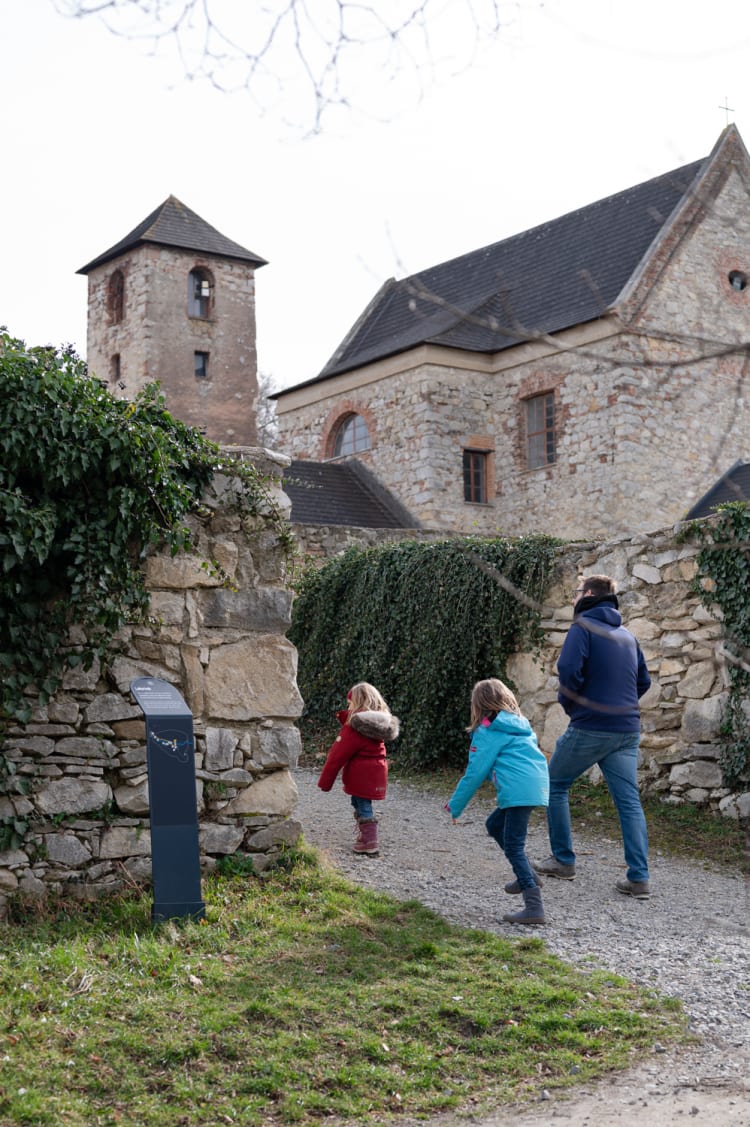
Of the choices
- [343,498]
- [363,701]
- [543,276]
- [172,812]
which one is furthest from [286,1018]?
[543,276]

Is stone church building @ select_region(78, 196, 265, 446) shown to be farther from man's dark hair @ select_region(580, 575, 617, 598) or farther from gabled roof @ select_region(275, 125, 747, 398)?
man's dark hair @ select_region(580, 575, 617, 598)

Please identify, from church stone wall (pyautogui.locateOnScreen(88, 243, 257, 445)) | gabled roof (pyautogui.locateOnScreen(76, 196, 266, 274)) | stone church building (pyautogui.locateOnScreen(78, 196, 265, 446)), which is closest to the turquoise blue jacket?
church stone wall (pyautogui.locateOnScreen(88, 243, 257, 445))

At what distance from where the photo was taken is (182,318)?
33.2 metres

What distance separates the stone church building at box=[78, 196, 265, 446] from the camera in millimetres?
32750

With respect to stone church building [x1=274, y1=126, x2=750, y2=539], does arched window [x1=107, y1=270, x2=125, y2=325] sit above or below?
above

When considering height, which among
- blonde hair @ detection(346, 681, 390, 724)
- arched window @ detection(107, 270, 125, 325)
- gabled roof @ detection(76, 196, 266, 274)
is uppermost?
gabled roof @ detection(76, 196, 266, 274)

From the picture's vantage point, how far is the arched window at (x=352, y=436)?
80.8 ft

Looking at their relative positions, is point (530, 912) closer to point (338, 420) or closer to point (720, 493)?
point (720, 493)

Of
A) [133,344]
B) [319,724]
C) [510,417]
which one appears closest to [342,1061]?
[319,724]

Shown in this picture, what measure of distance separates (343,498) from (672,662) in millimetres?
13114

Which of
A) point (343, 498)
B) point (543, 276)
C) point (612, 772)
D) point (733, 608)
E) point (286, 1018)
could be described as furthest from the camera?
point (543, 276)

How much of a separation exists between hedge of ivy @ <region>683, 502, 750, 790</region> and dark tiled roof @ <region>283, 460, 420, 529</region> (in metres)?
11.5

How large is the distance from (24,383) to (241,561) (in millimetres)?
1676

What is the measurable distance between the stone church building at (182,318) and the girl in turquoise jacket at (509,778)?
87.2ft
